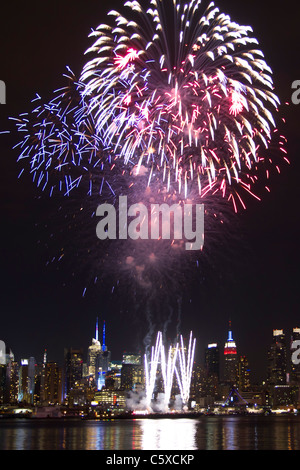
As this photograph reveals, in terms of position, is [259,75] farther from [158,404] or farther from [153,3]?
[158,404]

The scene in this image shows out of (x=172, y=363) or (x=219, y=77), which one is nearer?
(x=219, y=77)
